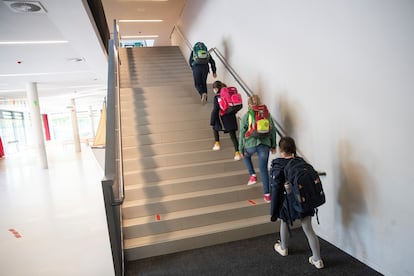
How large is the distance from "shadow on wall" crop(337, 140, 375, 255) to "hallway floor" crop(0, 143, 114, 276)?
8.79 ft

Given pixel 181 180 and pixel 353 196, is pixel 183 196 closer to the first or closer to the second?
pixel 181 180

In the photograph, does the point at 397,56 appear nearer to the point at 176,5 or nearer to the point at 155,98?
the point at 155,98

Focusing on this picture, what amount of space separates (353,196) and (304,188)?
0.63 meters

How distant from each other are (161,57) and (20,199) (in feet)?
20.2

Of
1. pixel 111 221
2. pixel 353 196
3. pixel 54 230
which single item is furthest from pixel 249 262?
pixel 54 230

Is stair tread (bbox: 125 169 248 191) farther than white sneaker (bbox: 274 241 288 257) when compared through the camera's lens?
Yes

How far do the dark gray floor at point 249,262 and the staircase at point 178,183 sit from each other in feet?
0.48

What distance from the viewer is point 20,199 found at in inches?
266

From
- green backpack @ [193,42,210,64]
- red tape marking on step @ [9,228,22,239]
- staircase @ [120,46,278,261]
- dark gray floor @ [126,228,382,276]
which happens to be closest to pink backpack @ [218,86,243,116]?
staircase @ [120,46,278,261]

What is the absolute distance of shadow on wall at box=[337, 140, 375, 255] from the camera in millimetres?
2611

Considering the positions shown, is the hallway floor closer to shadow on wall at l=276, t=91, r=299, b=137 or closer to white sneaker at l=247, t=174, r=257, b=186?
white sneaker at l=247, t=174, r=257, b=186

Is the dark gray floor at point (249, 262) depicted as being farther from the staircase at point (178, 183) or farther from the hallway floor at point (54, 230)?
the hallway floor at point (54, 230)

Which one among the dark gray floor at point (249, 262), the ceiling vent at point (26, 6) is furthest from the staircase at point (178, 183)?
the ceiling vent at point (26, 6)

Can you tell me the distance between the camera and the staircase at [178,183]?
10.7ft
